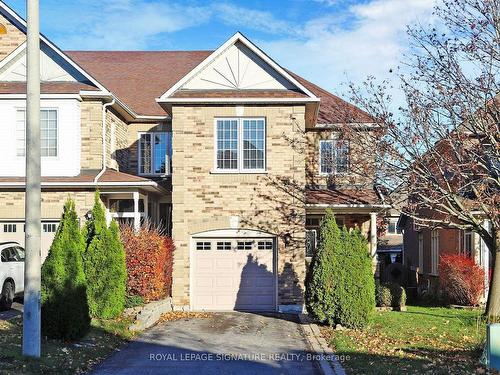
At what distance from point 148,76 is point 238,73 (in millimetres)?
8215

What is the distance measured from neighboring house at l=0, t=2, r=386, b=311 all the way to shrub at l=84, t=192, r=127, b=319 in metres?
4.24

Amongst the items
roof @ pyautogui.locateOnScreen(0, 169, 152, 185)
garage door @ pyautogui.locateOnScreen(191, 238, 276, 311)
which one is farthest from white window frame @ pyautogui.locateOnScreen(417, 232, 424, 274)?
roof @ pyautogui.locateOnScreen(0, 169, 152, 185)

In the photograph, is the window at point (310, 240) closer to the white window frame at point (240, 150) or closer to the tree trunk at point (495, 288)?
the white window frame at point (240, 150)

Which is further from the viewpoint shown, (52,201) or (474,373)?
(52,201)

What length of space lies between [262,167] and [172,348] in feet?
27.0

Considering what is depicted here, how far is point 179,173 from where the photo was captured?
2047cm

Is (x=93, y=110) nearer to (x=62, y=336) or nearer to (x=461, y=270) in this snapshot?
(x=62, y=336)

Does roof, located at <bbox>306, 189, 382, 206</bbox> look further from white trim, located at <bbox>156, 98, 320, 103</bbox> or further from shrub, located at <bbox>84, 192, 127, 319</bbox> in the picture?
shrub, located at <bbox>84, 192, 127, 319</bbox>

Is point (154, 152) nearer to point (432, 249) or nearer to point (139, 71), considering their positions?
point (139, 71)

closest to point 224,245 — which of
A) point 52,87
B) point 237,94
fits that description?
point 237,94

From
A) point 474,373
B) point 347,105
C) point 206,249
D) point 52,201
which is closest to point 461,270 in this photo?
point 347,105

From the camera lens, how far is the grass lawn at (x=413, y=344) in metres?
11.5

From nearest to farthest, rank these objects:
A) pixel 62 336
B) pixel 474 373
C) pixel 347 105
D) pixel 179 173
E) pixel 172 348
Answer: pixel 474 373 → pixel 62 336 → pixel 172 348 → pixel 179 173 → pixel 347 105

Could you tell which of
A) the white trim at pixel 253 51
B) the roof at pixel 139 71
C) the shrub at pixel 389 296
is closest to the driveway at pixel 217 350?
the shrub at pixel 389 296
